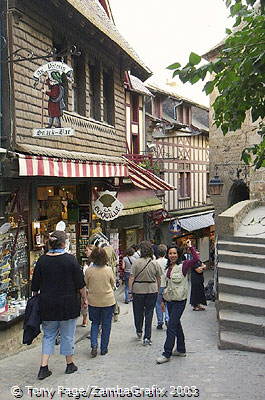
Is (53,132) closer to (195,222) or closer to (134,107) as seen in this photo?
(134,107)

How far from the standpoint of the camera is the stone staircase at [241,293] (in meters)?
6.66

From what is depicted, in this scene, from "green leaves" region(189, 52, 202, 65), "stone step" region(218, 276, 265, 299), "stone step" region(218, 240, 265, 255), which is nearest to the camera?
"green leaves" region(189, 52, 202, 65)

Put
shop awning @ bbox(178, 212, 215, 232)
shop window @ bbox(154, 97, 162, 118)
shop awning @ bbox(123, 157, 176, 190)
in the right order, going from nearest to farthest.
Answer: shop awning @ bbox(123, 157, 176, 190)
shop window @ bbox(154, 97, 162, 118)
shop awning @ bbox(178, 212, 215, 232)

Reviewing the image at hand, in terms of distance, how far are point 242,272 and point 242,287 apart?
1.62 ft

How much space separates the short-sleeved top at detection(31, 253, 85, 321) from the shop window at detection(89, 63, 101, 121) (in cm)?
744

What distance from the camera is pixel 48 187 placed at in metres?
10.4

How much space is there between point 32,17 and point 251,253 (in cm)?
593

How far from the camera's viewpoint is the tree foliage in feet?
14.8

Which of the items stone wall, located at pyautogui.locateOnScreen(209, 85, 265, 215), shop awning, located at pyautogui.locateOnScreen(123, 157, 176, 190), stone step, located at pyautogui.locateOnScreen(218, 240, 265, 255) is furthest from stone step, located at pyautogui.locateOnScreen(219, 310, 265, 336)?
stone wall, located at pyautogui.locateOnScreen(209, 85, 265, 215)

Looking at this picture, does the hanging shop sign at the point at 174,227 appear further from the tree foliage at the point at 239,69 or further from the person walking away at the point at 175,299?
the tree foliage at the point at 239,69

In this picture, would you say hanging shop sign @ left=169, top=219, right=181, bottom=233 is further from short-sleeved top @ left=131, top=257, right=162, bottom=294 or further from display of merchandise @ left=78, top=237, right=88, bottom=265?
short-sleeved top @ left=131, top=257, right=162, bottom=294

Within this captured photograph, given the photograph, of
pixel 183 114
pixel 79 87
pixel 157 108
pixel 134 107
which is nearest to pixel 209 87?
pixel 79 87

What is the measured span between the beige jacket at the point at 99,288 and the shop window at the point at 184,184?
18.6 meters

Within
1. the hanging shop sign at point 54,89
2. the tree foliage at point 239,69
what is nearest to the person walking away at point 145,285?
the hanging shop sign at point 54,89
